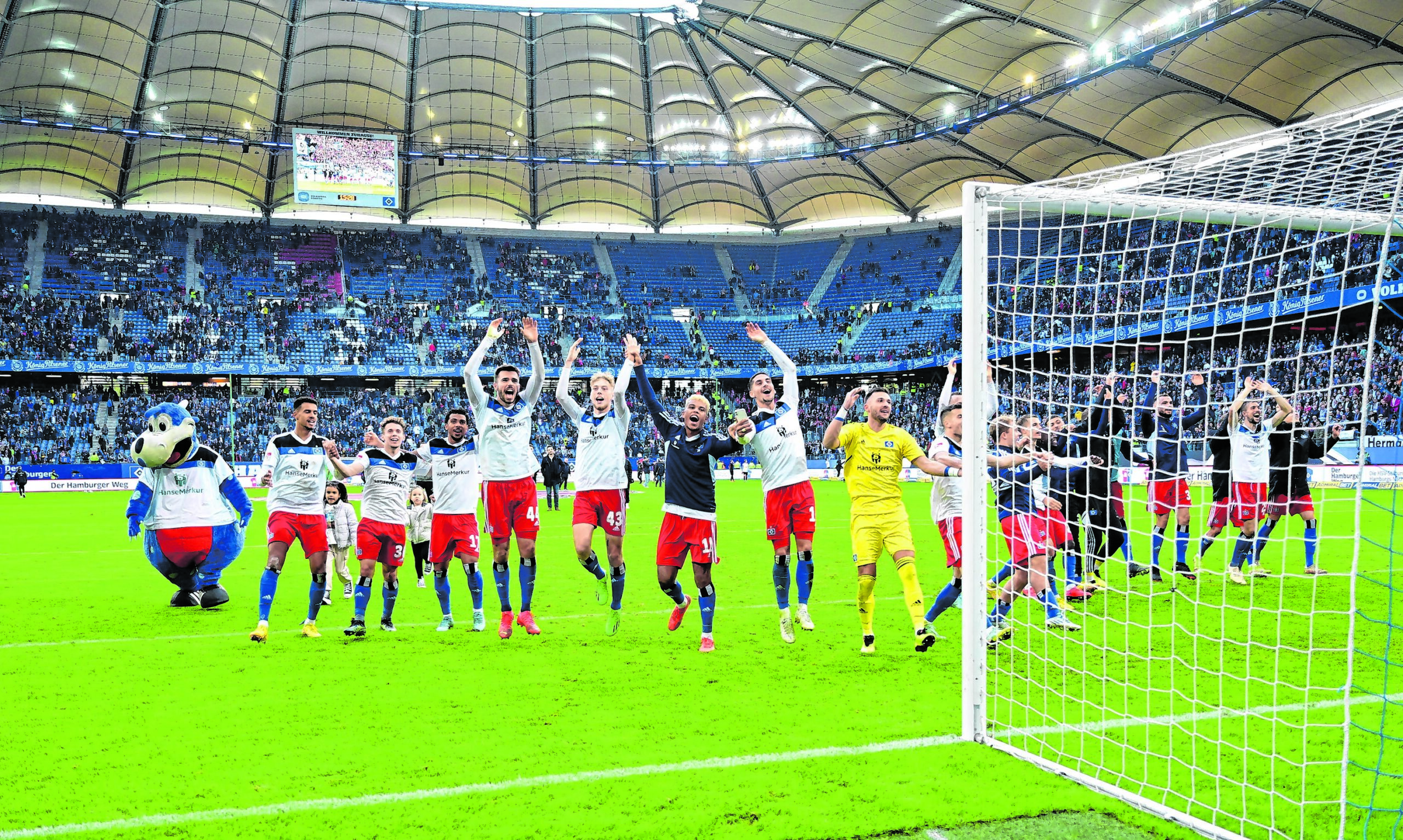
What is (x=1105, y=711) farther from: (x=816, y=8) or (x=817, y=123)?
(x=817, y=123)

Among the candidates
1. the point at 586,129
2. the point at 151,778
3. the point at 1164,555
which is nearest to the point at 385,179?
the point at 586,129

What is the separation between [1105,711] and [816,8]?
95.1ft

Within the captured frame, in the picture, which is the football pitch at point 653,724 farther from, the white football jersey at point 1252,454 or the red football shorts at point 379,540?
the white football jersey at point 1252,454

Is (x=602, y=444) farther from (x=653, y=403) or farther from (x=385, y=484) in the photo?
(x=385, y=484)

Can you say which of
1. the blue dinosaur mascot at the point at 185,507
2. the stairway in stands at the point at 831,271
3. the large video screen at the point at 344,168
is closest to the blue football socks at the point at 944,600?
the blue dinosaur mascot at the point at 185,507

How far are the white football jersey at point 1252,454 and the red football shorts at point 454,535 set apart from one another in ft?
26.4

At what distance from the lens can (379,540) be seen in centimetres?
827

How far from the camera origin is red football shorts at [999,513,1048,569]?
7.16 m

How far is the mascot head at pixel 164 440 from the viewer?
951 cm

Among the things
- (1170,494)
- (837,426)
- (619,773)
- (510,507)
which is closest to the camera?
(619,773)

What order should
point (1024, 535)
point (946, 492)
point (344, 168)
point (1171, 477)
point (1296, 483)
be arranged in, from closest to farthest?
1. point (1024, 535)
2. point (946, 492)
3. point (1171, 477)
4. point (1296, 483)
5. point (344, 168)

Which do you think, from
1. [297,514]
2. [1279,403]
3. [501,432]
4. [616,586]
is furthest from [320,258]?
[1279,403]

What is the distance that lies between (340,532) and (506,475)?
11.8 ft

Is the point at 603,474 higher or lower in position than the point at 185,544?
higher
